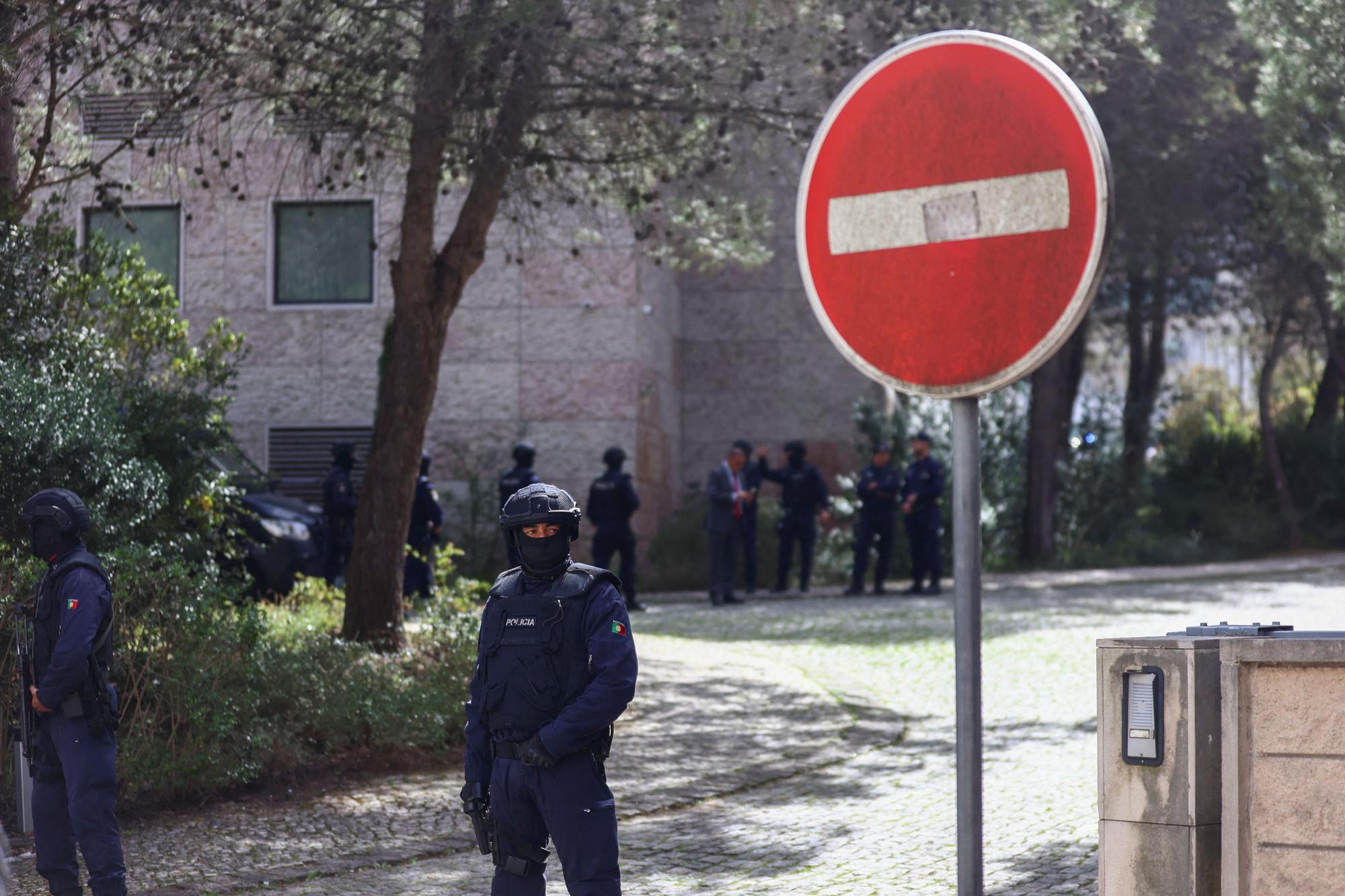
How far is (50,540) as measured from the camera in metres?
5.96

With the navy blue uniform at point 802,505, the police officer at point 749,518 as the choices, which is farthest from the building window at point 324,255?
the navy blue uniform at point 802,505

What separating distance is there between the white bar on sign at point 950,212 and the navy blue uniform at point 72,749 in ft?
12.2

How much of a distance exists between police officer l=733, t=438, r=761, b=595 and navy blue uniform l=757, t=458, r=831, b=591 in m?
0.31

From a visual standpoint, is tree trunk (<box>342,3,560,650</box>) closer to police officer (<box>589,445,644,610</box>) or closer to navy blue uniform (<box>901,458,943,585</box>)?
police officer (<box>589,445,644,610</box>)

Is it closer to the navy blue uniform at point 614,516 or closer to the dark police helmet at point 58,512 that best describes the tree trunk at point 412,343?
the dark police helmet at point 58,512

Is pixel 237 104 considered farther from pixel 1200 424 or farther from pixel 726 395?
pixel 1200 424

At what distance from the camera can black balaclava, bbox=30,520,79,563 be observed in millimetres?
5953

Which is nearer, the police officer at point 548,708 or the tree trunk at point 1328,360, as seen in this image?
the police officer at point 548,708

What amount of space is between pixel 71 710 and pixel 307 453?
1559 cm

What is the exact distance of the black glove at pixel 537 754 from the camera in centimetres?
442

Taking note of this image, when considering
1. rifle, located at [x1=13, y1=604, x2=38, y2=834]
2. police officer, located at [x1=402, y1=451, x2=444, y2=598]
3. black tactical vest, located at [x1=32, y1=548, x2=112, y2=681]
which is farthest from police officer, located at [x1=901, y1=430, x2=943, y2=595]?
black tactical vest, located at [x1=32, y1=548, x2=112, y2=681]

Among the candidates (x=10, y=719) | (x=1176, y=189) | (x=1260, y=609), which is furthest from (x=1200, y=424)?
(x=10, y=719)

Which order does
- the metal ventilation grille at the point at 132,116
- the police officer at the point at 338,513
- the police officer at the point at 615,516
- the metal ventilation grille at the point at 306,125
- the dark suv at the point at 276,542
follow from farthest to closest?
1. the police officer at the point at 615,516
2. the police officer at the point at 338,513
3. the dark suv at the point at 276,542
4. the metal ventilation grille at the point at 306,125
5. the metal ventilation grille at the point at 132,116

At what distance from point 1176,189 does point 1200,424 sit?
743 cm
